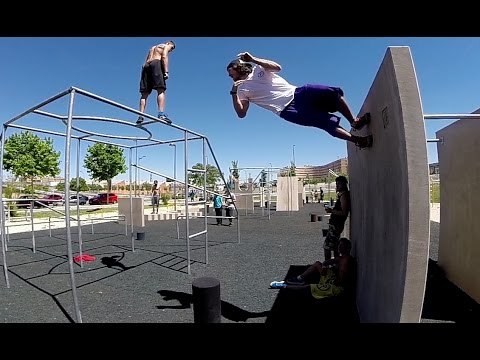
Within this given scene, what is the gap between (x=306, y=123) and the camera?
10.5 feet

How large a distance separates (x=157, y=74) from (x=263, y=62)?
202 cm

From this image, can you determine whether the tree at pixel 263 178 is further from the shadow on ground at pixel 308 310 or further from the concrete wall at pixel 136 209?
the shadow on ground at pixel 308 310

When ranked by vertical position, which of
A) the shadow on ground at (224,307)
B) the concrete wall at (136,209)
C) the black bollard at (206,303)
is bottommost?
the shadow on ground at (224,307)

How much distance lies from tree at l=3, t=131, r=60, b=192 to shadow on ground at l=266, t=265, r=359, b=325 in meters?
27.1

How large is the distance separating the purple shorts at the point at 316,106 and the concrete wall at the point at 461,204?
2070mm

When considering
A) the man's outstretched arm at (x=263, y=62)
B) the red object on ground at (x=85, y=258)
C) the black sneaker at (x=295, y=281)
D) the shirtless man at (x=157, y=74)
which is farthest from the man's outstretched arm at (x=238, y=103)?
the red object on ground at (x=85, y=258)

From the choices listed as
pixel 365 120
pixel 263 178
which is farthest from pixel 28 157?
pixel 365 120

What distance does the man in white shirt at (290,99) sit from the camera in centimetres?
307

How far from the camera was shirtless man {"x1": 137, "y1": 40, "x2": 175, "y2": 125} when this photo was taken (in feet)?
14.4

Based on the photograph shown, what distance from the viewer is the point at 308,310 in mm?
3682
